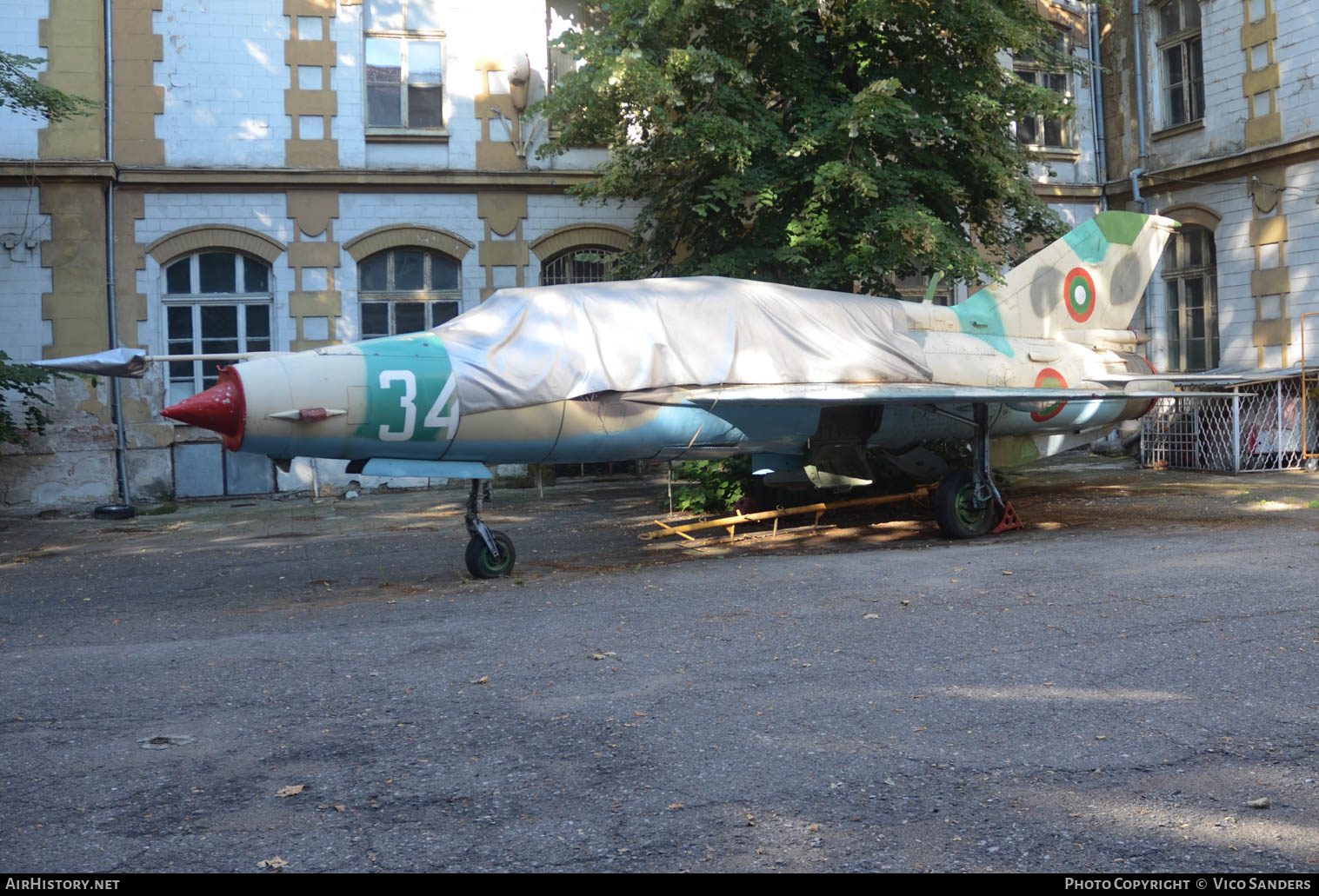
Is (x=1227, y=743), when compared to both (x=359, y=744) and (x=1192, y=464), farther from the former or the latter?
(x=1192, y=464)

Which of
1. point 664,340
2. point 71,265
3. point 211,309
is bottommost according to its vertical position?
point 664,340

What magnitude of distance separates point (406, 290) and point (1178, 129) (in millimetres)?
13265

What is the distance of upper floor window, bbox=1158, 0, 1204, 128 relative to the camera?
747 inches

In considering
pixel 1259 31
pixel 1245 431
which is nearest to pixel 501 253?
pixel 1245 431

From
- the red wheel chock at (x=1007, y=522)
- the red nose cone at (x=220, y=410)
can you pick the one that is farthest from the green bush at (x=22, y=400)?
the red wheel chock at (x=1007, y=522)

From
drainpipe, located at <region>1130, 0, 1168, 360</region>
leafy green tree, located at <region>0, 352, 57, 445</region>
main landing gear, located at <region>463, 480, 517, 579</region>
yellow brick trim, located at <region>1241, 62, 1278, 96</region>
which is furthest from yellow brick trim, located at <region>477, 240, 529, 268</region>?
yellow brick trim, located at <region>1241, 62, 1278, 96</region>

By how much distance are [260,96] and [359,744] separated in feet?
48.5

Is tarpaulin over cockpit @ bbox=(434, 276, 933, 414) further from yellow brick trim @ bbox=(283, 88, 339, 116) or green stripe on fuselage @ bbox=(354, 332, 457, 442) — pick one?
yellow brick trim @ bbox=(283, 88, 339, 116)

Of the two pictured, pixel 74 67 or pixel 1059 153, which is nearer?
pixel 74 67

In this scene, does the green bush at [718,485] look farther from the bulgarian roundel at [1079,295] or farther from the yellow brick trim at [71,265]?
the yellow brick trim at [71,265]

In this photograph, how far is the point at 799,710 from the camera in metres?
4.78

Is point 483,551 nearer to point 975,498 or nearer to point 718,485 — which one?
point 718,485

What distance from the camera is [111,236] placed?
16.4m

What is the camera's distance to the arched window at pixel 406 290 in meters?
17.3
